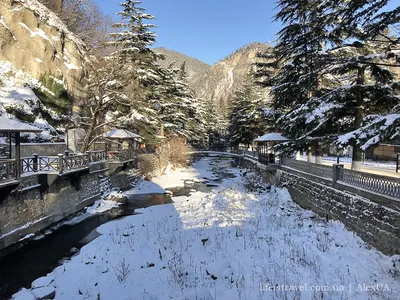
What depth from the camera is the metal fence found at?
10.8 meters

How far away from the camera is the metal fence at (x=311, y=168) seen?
35.3ft

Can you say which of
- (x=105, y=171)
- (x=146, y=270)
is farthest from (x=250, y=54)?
(x=146, y=270)

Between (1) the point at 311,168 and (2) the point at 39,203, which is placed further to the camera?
(1) the point at 311,168

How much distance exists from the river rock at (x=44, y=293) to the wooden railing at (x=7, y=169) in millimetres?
4229

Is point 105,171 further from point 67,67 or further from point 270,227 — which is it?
point 270,227

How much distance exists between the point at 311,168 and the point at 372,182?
185 inches

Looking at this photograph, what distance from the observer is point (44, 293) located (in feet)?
19.8

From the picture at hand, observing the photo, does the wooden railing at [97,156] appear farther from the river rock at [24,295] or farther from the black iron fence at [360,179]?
the black iron fence at [360,179]

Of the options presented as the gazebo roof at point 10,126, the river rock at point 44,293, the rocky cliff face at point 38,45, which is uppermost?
the rocky cliff face at point 38,45

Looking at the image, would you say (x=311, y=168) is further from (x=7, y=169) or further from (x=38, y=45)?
(x=38, y=45)

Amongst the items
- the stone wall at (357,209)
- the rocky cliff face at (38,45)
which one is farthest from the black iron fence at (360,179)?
the rocky cliff face at (38,45)

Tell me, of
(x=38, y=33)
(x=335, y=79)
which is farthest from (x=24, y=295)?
(x=38, y=33)

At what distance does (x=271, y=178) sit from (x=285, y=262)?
12700 mm

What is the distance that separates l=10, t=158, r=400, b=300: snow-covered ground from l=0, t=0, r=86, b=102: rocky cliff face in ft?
51.4
